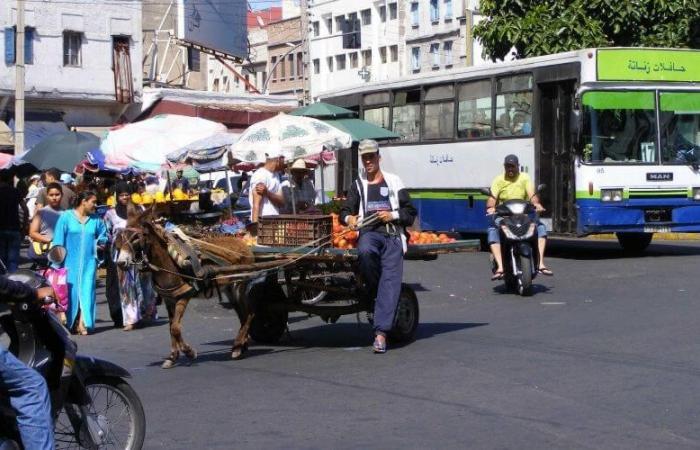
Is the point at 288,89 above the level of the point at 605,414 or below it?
above

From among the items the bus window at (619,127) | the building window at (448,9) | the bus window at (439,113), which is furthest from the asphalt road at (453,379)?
the building window at (448,9)

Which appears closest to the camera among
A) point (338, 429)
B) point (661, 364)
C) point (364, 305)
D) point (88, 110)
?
point (338, 429)

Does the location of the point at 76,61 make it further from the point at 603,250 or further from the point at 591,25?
the point at 603,250

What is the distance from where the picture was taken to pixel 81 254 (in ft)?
48.2

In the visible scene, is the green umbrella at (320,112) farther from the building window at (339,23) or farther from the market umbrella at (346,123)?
the building window at (339,23)

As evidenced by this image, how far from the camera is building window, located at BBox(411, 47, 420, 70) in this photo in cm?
7638

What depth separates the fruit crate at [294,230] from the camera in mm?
11461

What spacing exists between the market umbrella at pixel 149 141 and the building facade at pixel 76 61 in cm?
1651

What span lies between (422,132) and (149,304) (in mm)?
11266

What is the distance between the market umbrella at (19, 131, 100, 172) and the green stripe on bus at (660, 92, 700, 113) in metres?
10.1

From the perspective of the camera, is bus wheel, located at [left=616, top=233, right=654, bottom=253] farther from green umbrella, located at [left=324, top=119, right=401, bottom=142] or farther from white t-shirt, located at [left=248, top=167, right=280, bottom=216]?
white t-shirt, located at [left=248, top=167, right=280, bottom=216]

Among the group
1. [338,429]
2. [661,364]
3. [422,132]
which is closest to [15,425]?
[338,429]

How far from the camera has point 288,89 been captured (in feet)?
292

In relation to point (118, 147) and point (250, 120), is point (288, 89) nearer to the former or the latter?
point (250, 120)
